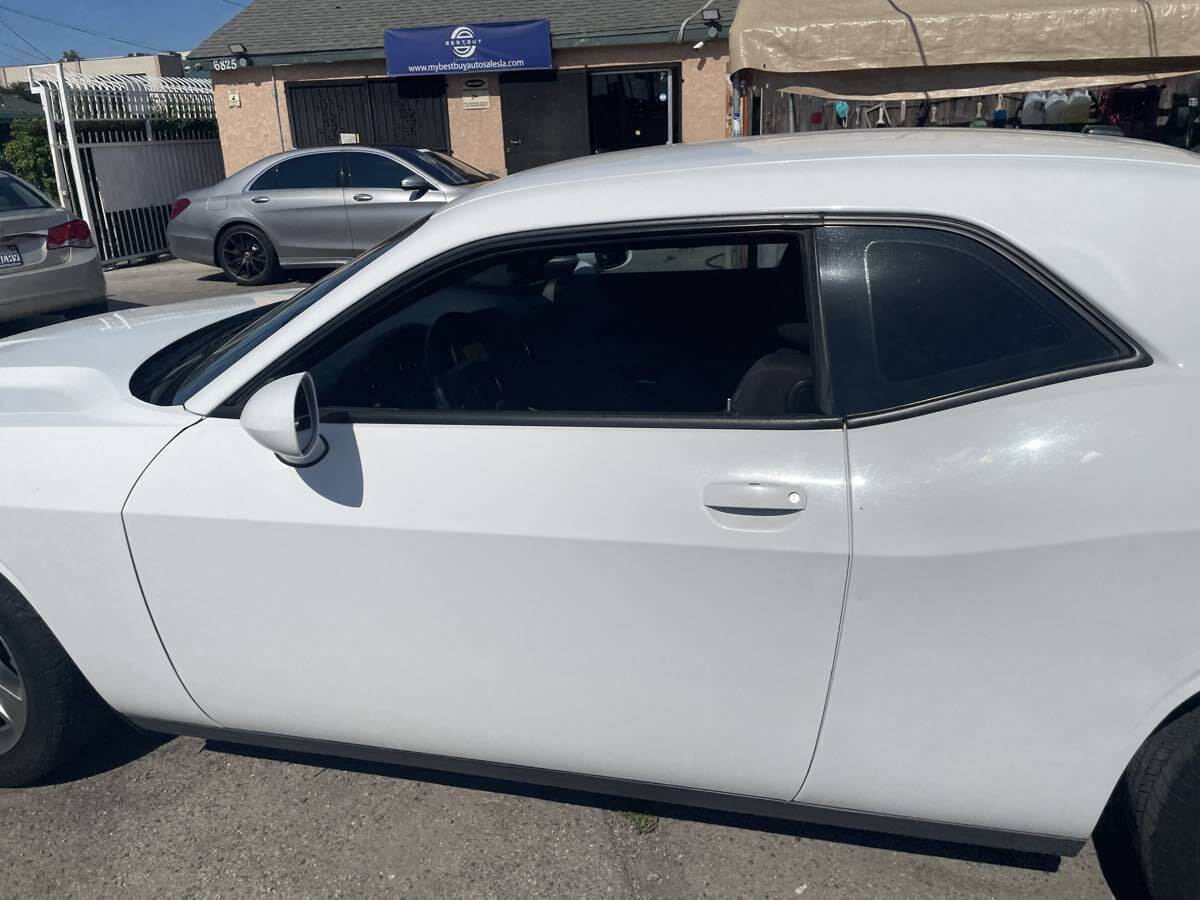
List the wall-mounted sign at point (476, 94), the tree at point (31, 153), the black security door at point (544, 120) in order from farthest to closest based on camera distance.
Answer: the black security door at point (544, 120), the wall-mounted sign at point (476, 94), the tree at point (31, 153)

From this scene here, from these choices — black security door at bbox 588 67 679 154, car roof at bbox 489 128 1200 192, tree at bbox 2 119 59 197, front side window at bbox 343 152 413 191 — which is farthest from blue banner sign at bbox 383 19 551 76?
car roof at bbox 489 128 1200 192

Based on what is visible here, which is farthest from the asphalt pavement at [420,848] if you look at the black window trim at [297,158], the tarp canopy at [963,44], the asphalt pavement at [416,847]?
the black window trim at [297,158]

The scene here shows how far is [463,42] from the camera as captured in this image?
13.8 meters

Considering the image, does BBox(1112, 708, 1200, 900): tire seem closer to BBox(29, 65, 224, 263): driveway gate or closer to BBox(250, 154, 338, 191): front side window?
BBox(250, 154, 338, 191): front side window

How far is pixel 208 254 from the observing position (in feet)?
37.4

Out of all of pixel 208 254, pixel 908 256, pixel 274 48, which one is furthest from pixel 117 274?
pixel 908 256

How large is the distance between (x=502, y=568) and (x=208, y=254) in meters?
10.7

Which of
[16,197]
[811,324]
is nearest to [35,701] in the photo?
[811,324]

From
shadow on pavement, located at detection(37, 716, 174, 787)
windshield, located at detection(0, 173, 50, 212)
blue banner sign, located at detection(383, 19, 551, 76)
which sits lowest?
shadow on pavement, located at detection(37, 716, 174, 787)

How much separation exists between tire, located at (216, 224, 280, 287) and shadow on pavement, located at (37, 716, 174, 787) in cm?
917

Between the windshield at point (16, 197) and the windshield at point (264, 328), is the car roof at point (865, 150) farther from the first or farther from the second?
the windshield at point (16, 197)

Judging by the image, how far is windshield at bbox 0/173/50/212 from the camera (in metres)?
7.91

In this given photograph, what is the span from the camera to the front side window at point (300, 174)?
1095 cm

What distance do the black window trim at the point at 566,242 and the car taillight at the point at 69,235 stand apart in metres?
6.99
